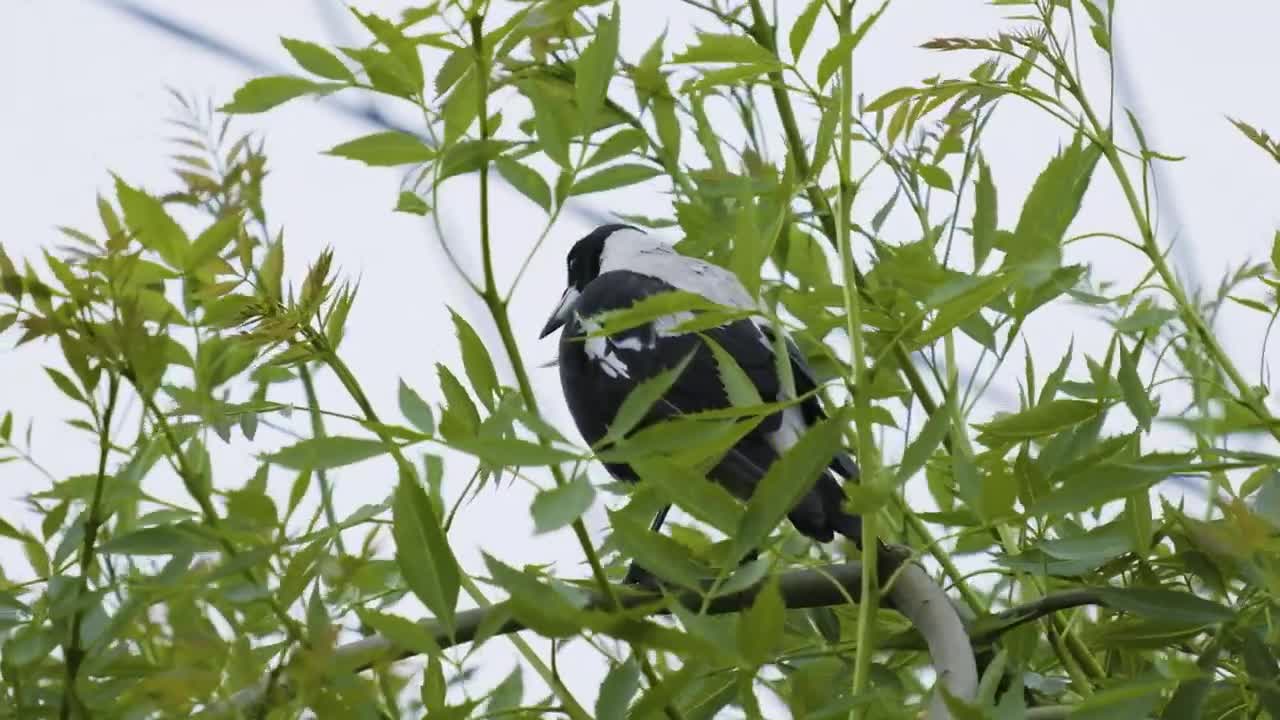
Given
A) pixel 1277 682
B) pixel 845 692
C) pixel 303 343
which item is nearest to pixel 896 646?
pixel 845 692

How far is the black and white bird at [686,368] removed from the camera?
40.8 inches

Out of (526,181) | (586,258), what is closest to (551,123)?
(526,181)

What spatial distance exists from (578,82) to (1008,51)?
0.27 metres

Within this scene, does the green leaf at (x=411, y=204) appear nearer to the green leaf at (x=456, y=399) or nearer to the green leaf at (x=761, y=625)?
the green leaf at (x=456, y=399)

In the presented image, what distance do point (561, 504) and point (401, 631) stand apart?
0.06 m

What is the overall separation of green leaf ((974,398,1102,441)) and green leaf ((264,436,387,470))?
0.26m

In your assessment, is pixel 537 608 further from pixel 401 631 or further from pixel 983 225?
pixel 983 225

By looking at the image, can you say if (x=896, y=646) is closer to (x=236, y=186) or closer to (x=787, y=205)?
(x=787, y=205)

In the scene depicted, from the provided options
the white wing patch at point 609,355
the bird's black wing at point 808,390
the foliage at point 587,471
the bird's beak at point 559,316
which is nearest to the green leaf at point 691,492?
the foliage at point 587,471

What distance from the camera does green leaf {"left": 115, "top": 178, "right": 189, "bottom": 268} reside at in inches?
21.4

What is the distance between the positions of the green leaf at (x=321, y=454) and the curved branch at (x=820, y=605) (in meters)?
0.05

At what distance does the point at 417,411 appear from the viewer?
512mm

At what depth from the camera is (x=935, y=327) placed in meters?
0.55

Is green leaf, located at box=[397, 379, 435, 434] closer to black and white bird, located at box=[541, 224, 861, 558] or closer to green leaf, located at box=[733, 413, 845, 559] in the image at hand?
green leaf, located at box=[733, 413, 845, 559]
